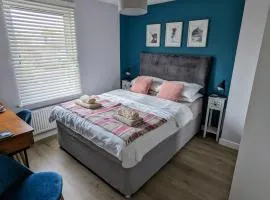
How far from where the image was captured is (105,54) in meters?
4.01

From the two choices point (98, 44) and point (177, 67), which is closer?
point (177, 67)

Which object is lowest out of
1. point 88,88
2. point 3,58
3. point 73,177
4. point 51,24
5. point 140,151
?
point 73,177

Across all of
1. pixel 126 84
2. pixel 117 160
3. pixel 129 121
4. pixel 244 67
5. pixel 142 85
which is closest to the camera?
pixel 117 160

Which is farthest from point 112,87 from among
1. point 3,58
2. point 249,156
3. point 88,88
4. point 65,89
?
point 249,156

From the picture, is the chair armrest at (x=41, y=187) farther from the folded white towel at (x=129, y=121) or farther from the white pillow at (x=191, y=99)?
the white pillow at (x=191, y=99)

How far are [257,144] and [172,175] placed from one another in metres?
1.31

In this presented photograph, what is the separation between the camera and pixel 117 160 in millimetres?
1865

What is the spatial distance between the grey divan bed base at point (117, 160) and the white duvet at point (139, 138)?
118mm

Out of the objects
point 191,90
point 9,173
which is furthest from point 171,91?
point 9,173

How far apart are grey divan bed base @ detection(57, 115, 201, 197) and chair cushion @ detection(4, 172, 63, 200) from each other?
704 mm

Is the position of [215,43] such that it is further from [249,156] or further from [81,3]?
[81,3]

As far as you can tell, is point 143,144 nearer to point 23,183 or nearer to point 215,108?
point 23,183

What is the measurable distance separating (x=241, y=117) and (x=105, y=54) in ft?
9.95

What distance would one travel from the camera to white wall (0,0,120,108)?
342cm
